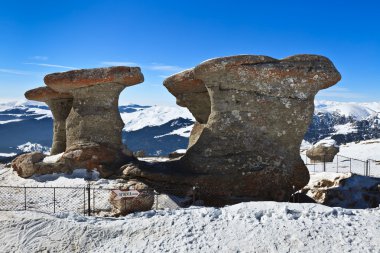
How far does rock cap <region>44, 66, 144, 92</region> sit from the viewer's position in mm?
14875

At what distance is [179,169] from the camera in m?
14.4

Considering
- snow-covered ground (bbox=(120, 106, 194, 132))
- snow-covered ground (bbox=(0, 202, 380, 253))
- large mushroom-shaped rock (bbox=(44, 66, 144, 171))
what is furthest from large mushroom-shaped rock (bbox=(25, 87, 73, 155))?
snow-covered ground (bbox=(120, 106, 194, 132))

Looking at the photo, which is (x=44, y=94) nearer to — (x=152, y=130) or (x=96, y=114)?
(x=96, y=114)

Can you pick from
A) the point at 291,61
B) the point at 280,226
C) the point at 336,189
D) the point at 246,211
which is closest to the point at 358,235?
the point at 280,226

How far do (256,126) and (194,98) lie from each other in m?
5.56

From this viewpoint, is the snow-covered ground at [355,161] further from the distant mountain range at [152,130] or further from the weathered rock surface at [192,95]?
the distant mountain range at [152,130]

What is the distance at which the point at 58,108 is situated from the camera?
20969 mm

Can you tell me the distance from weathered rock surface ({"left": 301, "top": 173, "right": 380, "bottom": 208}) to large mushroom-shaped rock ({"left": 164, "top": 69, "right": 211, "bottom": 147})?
561 centimetres

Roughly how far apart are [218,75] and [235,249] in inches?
305

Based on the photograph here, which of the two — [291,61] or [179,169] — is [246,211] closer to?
[179,169]

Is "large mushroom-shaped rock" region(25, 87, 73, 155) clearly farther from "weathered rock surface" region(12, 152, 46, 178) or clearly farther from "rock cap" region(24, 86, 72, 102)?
"weathered rock surface" region(12, 152, 46, 178)

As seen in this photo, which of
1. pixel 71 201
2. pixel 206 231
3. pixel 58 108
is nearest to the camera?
pixel 206 231

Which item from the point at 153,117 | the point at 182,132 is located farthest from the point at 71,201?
the point at 153,117

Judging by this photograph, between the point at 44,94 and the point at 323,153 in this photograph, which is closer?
the point at 44,94
